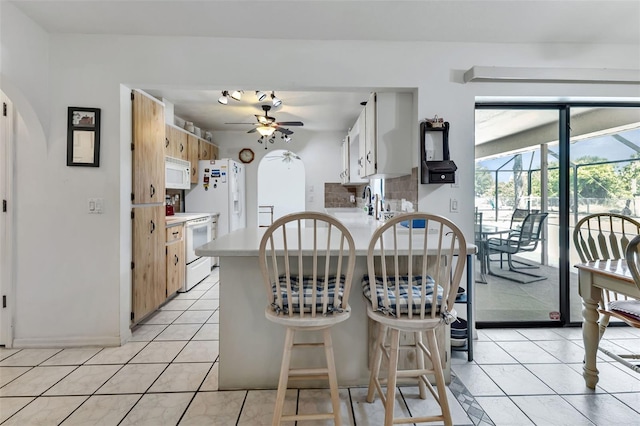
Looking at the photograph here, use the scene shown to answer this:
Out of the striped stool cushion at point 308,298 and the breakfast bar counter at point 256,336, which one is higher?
the striped stool cushion at point 308,298

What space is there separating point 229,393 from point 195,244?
2.63 meters

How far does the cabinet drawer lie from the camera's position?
3.43m

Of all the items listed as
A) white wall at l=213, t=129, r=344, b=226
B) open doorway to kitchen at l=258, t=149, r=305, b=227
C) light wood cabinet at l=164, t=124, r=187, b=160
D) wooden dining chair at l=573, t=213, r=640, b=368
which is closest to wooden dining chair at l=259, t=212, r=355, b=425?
wooden dining chair at l=573, t=213, r=640, b=368

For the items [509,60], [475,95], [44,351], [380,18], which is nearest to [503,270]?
[475,95]

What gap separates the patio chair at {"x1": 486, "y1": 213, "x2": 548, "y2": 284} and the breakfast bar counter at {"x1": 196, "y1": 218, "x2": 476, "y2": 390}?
1667 mm

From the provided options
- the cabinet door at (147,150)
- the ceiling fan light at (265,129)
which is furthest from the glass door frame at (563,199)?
the cabinet door at (147,150)

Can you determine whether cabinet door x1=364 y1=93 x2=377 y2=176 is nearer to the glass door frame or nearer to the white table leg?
the glass door frame

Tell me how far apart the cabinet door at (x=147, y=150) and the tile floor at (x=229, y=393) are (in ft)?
4.04

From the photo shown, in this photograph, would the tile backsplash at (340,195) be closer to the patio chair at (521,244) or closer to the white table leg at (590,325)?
the patio chair at (521,244)

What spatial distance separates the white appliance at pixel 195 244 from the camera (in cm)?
395

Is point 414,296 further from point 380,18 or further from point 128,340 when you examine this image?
point 128,340

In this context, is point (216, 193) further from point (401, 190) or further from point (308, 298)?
point (308, 298)

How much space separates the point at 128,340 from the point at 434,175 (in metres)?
2.73

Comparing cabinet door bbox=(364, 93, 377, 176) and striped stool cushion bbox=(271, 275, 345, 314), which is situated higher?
cabinet door bbox=(364, 93, 377, 176)
